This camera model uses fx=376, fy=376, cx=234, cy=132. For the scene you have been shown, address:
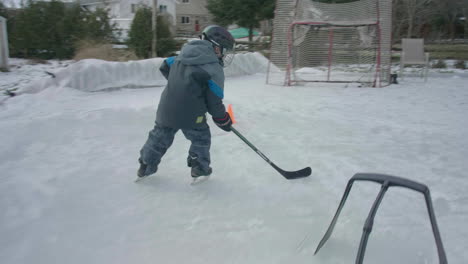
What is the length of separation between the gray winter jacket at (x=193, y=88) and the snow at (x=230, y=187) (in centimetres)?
58

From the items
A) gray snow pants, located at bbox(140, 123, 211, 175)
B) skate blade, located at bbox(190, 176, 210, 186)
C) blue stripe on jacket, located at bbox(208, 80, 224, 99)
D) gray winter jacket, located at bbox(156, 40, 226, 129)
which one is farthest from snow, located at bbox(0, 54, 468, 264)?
blue stripe on jacket, located at bbox(208, 80, 224, 99)

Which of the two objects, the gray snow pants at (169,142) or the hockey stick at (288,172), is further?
the hockey stick at (288,172)

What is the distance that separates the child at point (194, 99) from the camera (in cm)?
263

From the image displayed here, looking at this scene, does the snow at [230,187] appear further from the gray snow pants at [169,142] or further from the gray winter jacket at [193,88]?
the gray winter jacket at [193,88]

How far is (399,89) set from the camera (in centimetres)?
784

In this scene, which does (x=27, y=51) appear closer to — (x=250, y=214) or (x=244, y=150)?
(x=244, y=150)

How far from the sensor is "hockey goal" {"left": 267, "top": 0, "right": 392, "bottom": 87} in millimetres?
8484

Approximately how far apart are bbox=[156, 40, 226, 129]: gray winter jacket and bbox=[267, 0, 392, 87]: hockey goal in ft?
19.6

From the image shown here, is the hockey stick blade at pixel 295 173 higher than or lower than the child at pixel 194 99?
lower

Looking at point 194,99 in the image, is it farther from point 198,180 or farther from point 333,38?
point 333,38

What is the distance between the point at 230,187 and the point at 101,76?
4.86m

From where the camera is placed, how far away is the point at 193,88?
2.66 meters

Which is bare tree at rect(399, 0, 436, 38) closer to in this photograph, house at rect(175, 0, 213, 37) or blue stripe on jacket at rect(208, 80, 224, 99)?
blue stripe on jacket at rect(208, 80, 224, 99)

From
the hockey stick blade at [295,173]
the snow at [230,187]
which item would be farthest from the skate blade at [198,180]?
the hockey stick blade at [295,173]
